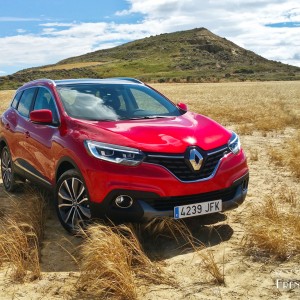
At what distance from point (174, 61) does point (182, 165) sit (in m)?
156

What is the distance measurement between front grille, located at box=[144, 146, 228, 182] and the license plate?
10.2 inches

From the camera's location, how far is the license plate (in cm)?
449

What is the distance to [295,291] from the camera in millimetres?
3668

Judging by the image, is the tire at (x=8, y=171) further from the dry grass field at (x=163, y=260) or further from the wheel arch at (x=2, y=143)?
the dry grass field at (x=163, y=260)

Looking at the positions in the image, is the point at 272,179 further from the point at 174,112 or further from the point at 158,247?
the point at 158,247

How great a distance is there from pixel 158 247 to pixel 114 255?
864 mm

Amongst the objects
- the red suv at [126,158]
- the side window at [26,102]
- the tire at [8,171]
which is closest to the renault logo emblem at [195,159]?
the red suv at [126,158]

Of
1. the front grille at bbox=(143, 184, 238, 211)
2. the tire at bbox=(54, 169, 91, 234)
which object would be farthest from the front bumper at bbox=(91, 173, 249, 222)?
the tire at bbox=(54, 169, 91, 234)

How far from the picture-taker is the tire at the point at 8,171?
713cm

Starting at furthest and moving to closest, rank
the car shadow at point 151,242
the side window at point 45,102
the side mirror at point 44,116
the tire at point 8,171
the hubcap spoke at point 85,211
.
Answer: the tire at point 8,171, the side window at point 45,102, the side mirror at point 44,116, the hubcap spoke at point 85,211, the car shadow at point 151,242

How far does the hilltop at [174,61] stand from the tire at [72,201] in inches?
4184

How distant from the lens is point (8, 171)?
24.0ft

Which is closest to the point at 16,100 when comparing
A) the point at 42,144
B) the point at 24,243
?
the point at 42,144

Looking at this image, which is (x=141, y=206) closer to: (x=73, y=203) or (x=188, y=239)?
(x=188, y=239)
